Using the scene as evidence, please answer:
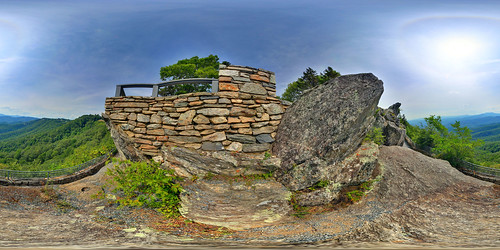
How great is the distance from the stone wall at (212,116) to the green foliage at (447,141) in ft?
29.2

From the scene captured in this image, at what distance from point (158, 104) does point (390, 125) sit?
10935 millimetres

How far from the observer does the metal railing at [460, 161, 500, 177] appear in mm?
7997

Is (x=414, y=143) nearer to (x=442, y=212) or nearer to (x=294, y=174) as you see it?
(x=442, y=212)

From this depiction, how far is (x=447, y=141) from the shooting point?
34.2ft

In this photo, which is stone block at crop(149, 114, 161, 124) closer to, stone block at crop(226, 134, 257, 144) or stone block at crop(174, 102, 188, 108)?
stone block at crop(174, 102, 188, 108)

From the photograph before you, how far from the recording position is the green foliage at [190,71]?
59.1 feet

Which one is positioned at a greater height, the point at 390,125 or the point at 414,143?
the point at 390,125

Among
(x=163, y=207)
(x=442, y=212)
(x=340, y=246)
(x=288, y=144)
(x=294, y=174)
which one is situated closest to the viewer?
(x=340, y=246)

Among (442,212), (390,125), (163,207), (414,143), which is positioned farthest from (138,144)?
(414,143)

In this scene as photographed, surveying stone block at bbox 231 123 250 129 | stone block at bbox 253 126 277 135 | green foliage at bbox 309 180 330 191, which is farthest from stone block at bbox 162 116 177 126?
green foliage at bbox 309 180 330 191

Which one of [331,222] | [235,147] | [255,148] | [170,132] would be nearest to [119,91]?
[170,132]

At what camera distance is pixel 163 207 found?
544 centimetres

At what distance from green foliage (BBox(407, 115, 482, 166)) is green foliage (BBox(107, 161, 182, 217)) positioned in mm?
12028

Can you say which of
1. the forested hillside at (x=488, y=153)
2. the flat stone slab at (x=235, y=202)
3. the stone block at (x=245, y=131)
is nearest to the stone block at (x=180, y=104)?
the stone block at (x=245, y=131)
